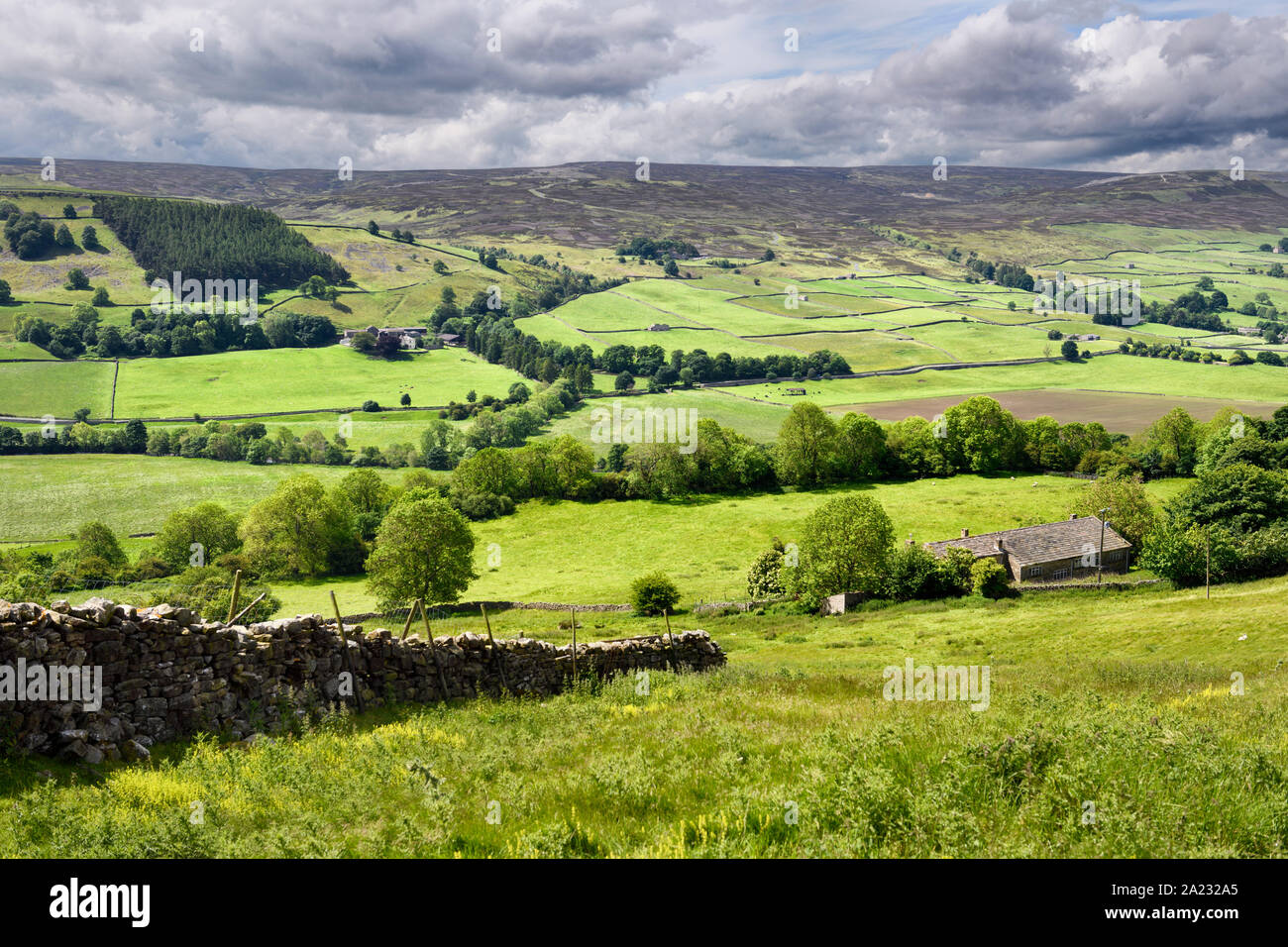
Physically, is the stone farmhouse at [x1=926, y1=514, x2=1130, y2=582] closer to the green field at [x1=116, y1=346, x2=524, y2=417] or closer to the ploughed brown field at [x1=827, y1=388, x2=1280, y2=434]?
the ploughed brown field at [x1=827, y1=388, x2=1280, y2=434]

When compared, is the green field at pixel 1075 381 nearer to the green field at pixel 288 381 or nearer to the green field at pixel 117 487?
the green field at pixel 288 381

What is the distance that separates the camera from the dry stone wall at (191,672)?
1228 centimetres

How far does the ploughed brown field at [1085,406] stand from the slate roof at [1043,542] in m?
60.5

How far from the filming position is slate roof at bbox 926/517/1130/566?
68.6m

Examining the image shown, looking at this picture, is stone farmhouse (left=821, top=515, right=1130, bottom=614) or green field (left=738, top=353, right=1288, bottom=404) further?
green field (left=738, top=353, right=1288, bottom=404)

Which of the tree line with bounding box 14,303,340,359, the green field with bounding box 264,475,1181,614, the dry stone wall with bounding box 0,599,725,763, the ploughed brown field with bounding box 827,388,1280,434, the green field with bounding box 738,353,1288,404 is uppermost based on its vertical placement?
the tree line with bounding box 14,303,340,359

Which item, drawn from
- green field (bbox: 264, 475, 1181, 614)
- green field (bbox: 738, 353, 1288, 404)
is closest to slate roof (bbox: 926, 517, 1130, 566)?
green field (bbox: 264, 475, 1181, 614)

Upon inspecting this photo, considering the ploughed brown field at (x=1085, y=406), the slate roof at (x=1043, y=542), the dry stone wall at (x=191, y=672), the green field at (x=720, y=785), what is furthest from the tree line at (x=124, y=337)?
the green field at (x=720, y=785)

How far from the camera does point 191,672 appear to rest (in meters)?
14.5

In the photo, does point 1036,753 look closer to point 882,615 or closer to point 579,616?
point 882,615

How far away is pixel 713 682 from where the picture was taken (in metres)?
21.5

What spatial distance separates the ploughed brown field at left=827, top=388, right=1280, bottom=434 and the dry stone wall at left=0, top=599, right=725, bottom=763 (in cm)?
12873

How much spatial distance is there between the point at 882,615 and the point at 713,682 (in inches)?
1590
